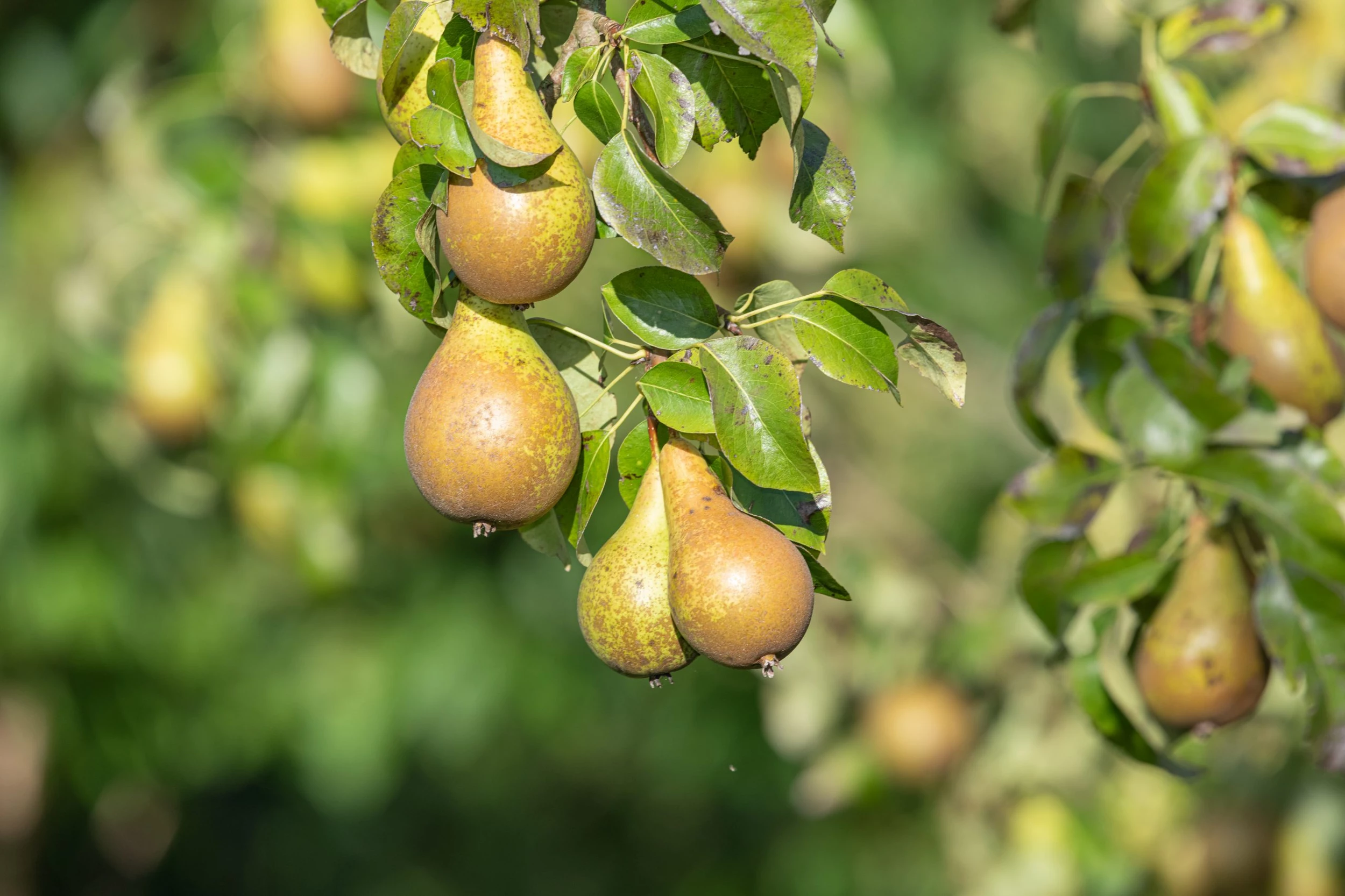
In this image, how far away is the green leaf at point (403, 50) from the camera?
71cm

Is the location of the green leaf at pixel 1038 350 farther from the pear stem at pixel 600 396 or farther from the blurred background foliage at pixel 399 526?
the pear stem at pixel 600 396

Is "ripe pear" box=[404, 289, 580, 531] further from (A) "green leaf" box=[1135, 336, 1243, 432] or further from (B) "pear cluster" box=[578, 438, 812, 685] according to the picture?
(A) "green leaf" box=[1135, 336, 1243, 432]

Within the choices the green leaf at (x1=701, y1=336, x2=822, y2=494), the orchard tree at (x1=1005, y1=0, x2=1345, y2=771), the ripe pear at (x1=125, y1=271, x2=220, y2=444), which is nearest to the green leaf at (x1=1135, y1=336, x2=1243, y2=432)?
→ the orchard tree at (x1=1005, y1=0, x2=1345, y2=771)

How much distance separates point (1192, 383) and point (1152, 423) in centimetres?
5

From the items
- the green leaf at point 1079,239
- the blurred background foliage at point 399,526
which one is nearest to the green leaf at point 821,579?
the green leaf at point 1079,239

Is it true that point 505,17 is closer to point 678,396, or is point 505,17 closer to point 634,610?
point 678,396

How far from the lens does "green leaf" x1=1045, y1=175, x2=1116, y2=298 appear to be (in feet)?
4.55

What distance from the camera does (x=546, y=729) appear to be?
3.95 meters

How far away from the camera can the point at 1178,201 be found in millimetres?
1237

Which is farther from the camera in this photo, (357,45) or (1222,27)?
(1222,27)

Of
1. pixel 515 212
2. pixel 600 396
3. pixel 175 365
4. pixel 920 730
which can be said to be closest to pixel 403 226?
pixel 515 212

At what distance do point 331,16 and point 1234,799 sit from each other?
271 centimetres

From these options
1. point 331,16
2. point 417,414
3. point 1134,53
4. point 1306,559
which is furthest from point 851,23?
point 1134,53

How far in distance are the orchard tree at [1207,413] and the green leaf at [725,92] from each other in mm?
604
